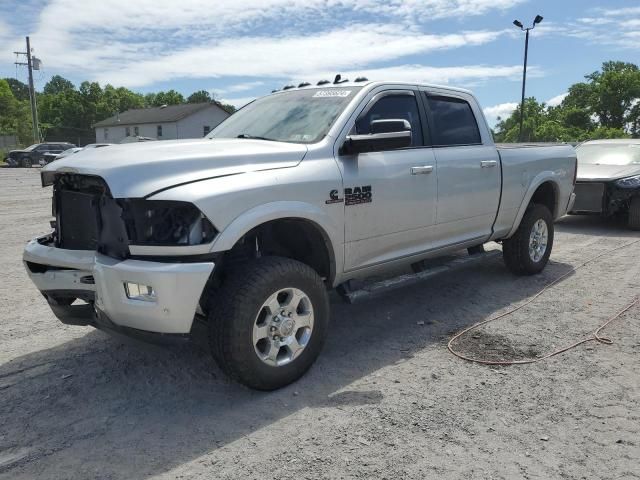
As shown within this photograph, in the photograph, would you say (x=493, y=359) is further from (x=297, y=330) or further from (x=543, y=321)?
(x=297, y=330)

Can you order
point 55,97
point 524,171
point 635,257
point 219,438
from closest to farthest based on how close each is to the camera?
point 219,438
point 524,171
point 635,257
point 55,97

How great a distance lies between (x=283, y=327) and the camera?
11.6 ft

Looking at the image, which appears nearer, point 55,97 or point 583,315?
point 583,315

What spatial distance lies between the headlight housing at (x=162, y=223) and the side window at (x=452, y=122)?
2561mm

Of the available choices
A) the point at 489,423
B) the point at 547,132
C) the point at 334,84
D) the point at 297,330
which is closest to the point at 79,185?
the point at 297,330

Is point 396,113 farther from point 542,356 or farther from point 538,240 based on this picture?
point 538,240

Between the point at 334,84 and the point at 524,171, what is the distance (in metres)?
2.38

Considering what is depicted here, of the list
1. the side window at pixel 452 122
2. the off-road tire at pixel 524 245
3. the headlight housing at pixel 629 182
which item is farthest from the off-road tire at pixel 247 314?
the headlight housing at pixel 629 182

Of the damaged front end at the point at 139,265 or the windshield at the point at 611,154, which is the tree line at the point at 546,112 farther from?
the damaged front end at the point at 139,265

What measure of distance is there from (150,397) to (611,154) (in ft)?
33.4

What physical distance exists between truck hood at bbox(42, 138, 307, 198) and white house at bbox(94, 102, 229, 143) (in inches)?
2003

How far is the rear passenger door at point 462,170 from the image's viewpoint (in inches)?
191

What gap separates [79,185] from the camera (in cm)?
351

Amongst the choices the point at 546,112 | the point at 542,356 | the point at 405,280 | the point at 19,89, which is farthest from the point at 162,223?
the point at 19,89
